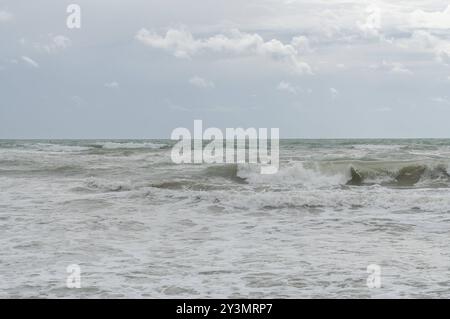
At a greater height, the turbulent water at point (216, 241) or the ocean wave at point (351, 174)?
the ocean wave at point (351, 174)

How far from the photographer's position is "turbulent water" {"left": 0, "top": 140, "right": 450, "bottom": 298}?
17.0 feet

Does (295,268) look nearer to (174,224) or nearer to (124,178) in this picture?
(174,224)

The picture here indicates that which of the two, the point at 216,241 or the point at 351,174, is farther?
the point at 351,174

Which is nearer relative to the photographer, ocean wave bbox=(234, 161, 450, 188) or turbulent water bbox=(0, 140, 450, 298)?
turbulent water bbox=(0, 140, 450, 298)

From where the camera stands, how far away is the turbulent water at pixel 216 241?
517 centimetres

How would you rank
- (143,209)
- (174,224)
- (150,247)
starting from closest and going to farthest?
1. (150,247)
2. (174,224)
3. (143,209)

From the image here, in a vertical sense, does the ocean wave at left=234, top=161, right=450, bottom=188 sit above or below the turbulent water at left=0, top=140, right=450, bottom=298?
above

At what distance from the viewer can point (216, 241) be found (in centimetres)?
739

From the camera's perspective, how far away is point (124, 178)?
55.9 feet

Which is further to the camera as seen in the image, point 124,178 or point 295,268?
point 124,178

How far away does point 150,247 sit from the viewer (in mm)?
7008
